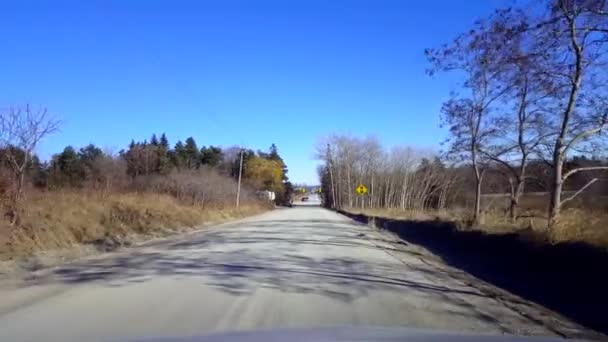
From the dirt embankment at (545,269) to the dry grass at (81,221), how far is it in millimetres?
13132

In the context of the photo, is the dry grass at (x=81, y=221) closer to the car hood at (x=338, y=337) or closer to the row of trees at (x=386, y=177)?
the car hood at (x=338, y=337)

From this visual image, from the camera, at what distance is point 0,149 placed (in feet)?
75.0

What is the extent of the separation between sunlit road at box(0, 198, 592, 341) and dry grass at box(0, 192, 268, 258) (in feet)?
13.3

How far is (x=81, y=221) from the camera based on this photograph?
2334 centimetres

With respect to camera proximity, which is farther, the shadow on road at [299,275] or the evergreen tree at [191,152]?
the evergreen tree at [191,152]

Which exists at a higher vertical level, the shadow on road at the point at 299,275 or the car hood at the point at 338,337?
the car hood at the point at 338,337

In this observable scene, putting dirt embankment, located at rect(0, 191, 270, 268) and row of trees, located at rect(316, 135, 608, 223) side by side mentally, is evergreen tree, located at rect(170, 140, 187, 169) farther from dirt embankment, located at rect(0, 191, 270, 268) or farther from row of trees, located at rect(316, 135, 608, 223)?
dirt embankment, located at rect(0, 191, 270, 268)

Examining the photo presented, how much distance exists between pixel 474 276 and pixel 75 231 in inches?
590

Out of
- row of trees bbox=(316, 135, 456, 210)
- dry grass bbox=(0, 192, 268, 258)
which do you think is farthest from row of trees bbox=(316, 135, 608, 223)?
dry grass bbox=(0, 192, 268, 258)

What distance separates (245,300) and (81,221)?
16.2m

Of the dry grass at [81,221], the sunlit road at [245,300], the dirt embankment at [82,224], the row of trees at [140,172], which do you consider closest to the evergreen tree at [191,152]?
the row of trees at [140,172]

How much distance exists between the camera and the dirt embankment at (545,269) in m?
10.1

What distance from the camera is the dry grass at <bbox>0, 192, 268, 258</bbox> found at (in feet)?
59.6

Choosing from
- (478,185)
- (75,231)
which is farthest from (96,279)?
(478,185)
